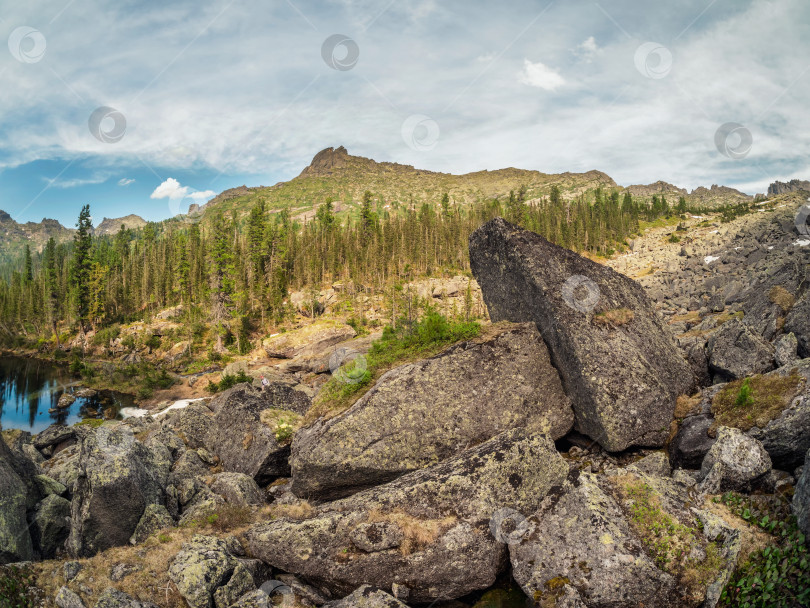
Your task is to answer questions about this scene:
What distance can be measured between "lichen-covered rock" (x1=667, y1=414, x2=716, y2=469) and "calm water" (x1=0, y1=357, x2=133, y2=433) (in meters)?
55.3

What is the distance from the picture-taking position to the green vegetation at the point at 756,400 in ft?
35.4

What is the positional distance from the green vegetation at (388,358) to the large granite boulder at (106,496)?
557cm

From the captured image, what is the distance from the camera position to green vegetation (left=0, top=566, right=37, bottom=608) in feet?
28.4

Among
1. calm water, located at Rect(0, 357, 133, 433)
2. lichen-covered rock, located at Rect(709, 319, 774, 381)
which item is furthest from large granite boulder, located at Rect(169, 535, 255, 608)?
calm water, located at Rect(0, 357, 133, 433)

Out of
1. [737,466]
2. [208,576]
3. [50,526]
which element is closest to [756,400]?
[737,466]

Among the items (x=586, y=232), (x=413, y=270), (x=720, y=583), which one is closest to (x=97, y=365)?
(x=413, y=270)

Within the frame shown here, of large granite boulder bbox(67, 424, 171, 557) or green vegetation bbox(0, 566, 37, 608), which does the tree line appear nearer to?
large granite boulder bbox(67, 424, 171, 557)

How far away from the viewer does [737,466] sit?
9734 millimetres

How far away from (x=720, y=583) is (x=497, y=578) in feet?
13.4

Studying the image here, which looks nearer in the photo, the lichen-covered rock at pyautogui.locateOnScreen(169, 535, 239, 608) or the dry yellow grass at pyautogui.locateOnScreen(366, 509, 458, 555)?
the lichen-covered rock at pyautogui.locateOnScreen(169, 535, 239, 608)

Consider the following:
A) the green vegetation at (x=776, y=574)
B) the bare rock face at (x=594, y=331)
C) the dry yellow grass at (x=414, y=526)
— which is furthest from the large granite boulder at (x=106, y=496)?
the green vegetation at (x=776, y=574)

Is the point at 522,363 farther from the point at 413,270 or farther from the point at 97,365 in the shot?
the point at 413,270

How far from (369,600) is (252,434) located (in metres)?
11.4

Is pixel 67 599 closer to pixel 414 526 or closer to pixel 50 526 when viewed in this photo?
pixel 50 526
